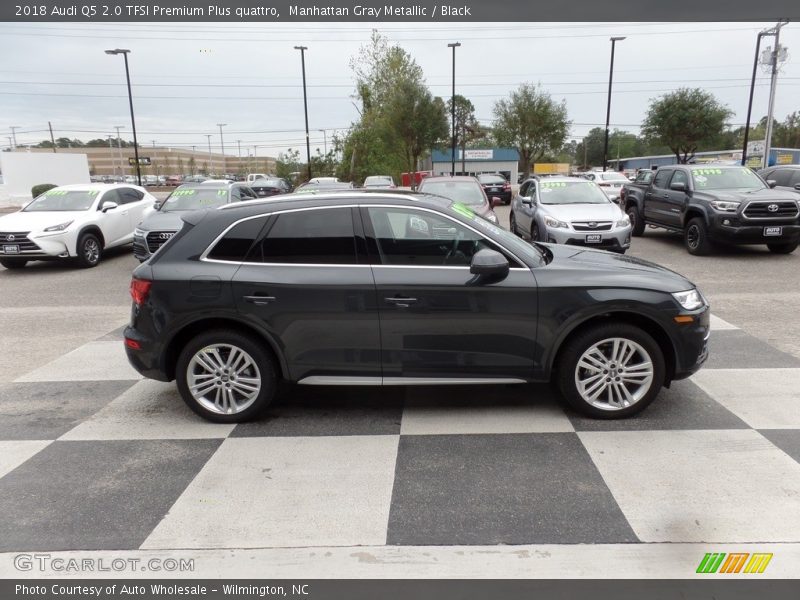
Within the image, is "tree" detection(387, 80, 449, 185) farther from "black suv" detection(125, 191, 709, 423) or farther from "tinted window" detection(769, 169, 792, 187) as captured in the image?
"black suv" detection(125, 191, 709, 423)

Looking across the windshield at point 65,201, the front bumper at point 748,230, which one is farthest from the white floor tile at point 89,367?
the front bumper at point 748,230

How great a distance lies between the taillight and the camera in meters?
4.39

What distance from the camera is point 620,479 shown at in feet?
11.7

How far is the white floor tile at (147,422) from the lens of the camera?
439 centimetres

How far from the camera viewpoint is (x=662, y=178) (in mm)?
13898

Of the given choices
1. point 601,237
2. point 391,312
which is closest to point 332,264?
point 391,312

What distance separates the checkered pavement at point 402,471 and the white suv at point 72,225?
7.27 meters

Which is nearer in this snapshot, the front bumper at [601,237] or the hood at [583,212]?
the front bumper at [601,237]

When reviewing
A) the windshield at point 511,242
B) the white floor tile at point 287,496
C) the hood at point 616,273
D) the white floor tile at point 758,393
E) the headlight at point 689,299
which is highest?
the windshield at point 511,242

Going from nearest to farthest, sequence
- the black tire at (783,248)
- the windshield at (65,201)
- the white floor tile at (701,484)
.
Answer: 1. the white floor tile at (701,484)
2. the black tire at (783,248)
3. the windshield at (65,201)

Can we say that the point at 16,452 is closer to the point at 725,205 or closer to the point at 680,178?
the point at 725,205

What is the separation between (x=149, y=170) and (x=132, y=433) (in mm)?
123605

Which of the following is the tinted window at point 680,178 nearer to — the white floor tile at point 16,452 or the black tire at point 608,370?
the black tire at point 608,370

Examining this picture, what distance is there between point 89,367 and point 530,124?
4567 cm
